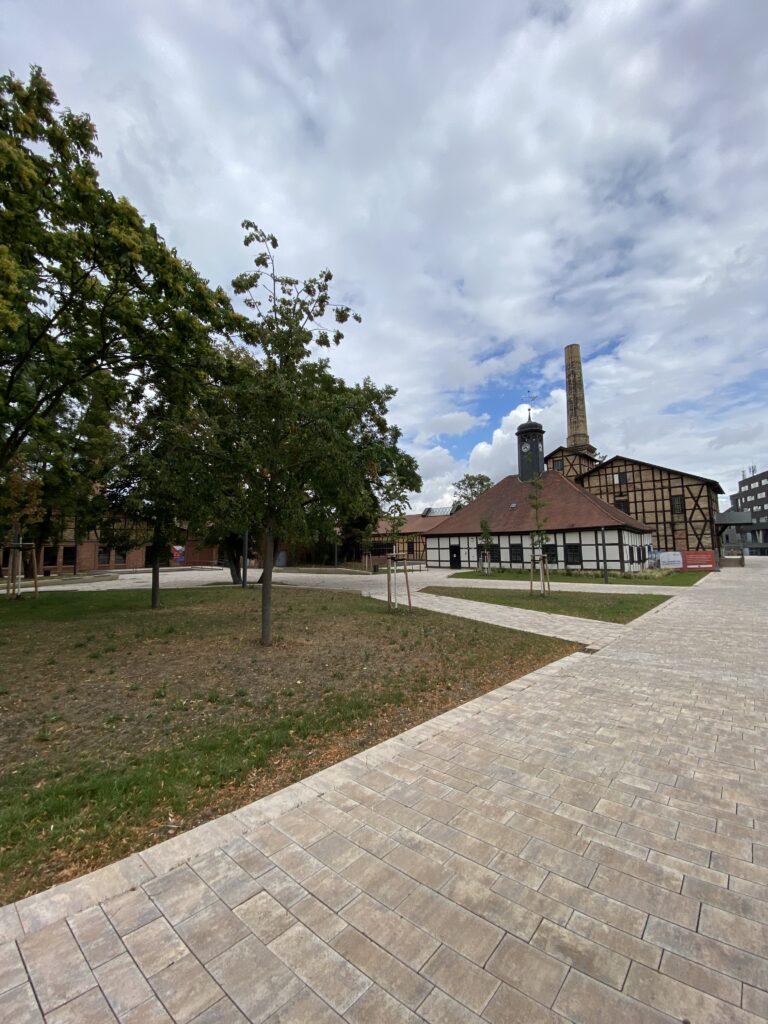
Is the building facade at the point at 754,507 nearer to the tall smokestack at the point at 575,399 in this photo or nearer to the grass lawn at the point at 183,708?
the tall smokestack at the point at 575,399

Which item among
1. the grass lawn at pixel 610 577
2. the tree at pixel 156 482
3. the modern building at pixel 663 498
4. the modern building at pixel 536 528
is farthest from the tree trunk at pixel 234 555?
the modern building at pixel 663 498

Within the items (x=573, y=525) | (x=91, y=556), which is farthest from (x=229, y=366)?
(x=91, y=556)

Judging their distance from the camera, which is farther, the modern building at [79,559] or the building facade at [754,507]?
the building facade at [754,507]

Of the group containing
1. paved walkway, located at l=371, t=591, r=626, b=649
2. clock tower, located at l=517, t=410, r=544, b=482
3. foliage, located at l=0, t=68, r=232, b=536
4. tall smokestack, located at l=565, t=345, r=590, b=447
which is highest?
tall smokestack, located at l=565, t=345, r=590, b=447

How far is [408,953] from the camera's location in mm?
2070

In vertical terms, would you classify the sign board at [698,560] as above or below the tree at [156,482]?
below

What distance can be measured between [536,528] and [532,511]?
16.6ft

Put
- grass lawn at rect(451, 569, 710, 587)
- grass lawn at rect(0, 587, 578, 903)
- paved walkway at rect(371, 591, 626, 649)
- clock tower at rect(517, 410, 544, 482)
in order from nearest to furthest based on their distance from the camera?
1. grass lawn at rect(0, 587, 578, 903)
2. paved walkway at rect(371, 591, 626, 649)
3. grass lawn at rect(451, 569, 710, 587)
4. clock tower at rect(517, 410, 544, 482)

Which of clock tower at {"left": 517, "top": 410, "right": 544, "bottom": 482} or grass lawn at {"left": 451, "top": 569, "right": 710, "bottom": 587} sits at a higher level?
clock tower at {"left": 517, "top": 410, "right": 544, "bottom": 482}

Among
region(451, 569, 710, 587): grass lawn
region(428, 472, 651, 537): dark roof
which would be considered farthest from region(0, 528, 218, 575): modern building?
region(451, 569, 710, 587): grass lawn

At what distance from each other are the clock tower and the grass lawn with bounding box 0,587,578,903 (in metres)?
27.1

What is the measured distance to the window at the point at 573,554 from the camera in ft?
95.1

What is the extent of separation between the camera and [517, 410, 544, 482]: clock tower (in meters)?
35.5

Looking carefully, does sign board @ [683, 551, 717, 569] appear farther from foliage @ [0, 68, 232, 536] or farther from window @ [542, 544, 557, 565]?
foliage @ [0, 68, 232, 536]
